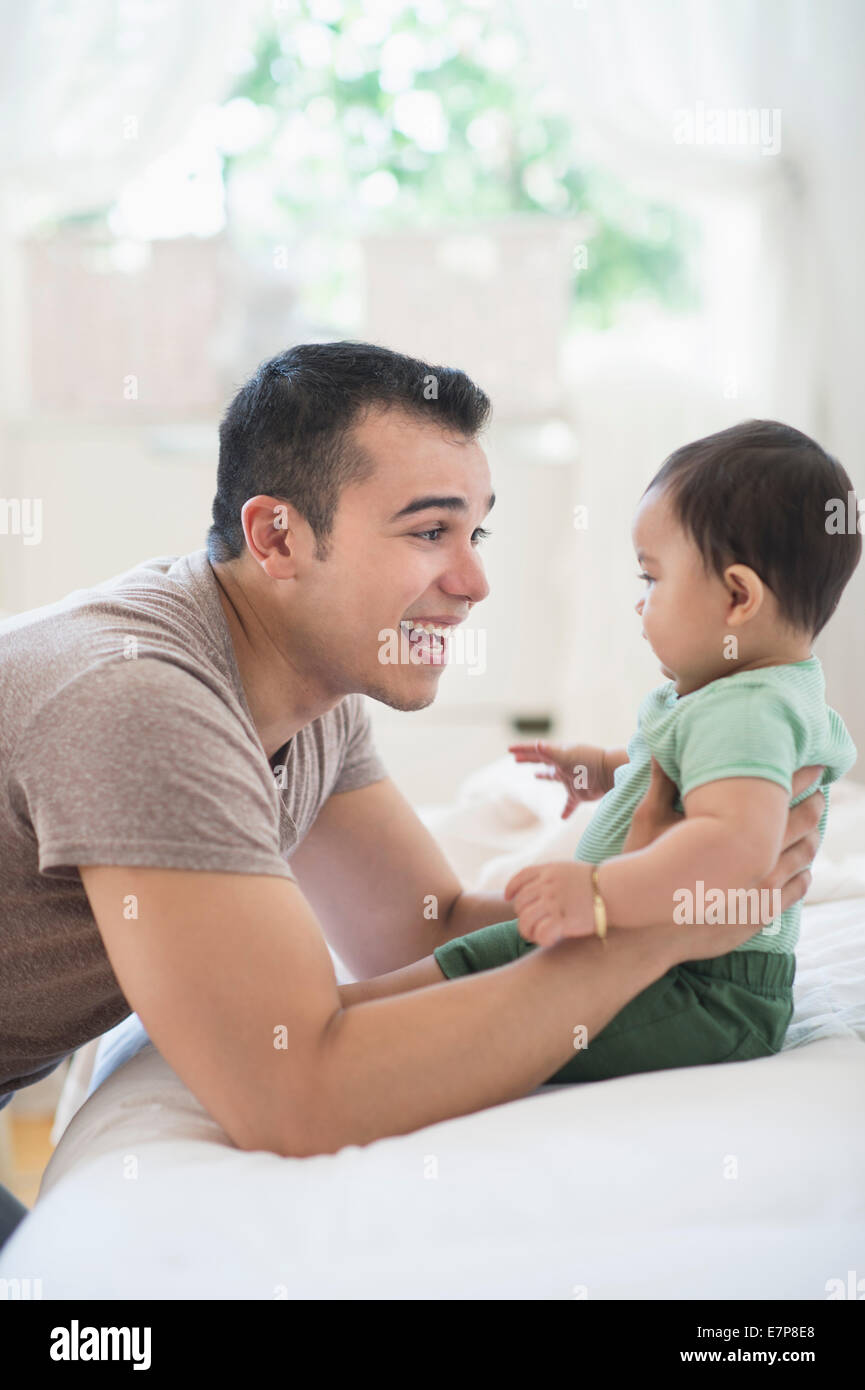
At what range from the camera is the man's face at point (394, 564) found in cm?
116

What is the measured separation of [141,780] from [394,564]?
38cm

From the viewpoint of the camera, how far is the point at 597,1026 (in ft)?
2.99

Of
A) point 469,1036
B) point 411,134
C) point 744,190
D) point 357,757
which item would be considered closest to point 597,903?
point 469,1036

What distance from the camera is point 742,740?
0.89m

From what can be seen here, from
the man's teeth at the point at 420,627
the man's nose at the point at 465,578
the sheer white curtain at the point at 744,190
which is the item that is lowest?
the man's teeth at the point at 420,627

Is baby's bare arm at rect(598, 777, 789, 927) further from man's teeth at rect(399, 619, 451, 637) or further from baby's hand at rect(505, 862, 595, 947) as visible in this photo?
man's teeth at rect(399, 619, 451, 637)

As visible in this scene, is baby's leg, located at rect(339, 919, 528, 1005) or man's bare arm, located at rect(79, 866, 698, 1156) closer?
man's bare arm, located at rect(79, 866, 698, 1156)

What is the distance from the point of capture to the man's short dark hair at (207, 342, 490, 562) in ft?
3.83

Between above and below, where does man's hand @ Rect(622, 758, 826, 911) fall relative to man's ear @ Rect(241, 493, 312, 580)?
below

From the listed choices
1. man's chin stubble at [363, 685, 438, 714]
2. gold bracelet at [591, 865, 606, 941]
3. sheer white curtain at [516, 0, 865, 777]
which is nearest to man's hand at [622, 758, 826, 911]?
gold bracelet at [591, 865, 606, 941]

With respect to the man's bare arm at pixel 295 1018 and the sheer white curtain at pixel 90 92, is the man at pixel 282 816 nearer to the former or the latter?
the man's bare arm at pixel 295 1018

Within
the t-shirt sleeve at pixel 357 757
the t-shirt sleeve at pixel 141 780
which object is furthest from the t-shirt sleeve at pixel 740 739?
the t-shirt sleeve at pixel 357 757

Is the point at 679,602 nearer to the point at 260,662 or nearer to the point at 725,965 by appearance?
the point at 725,965
